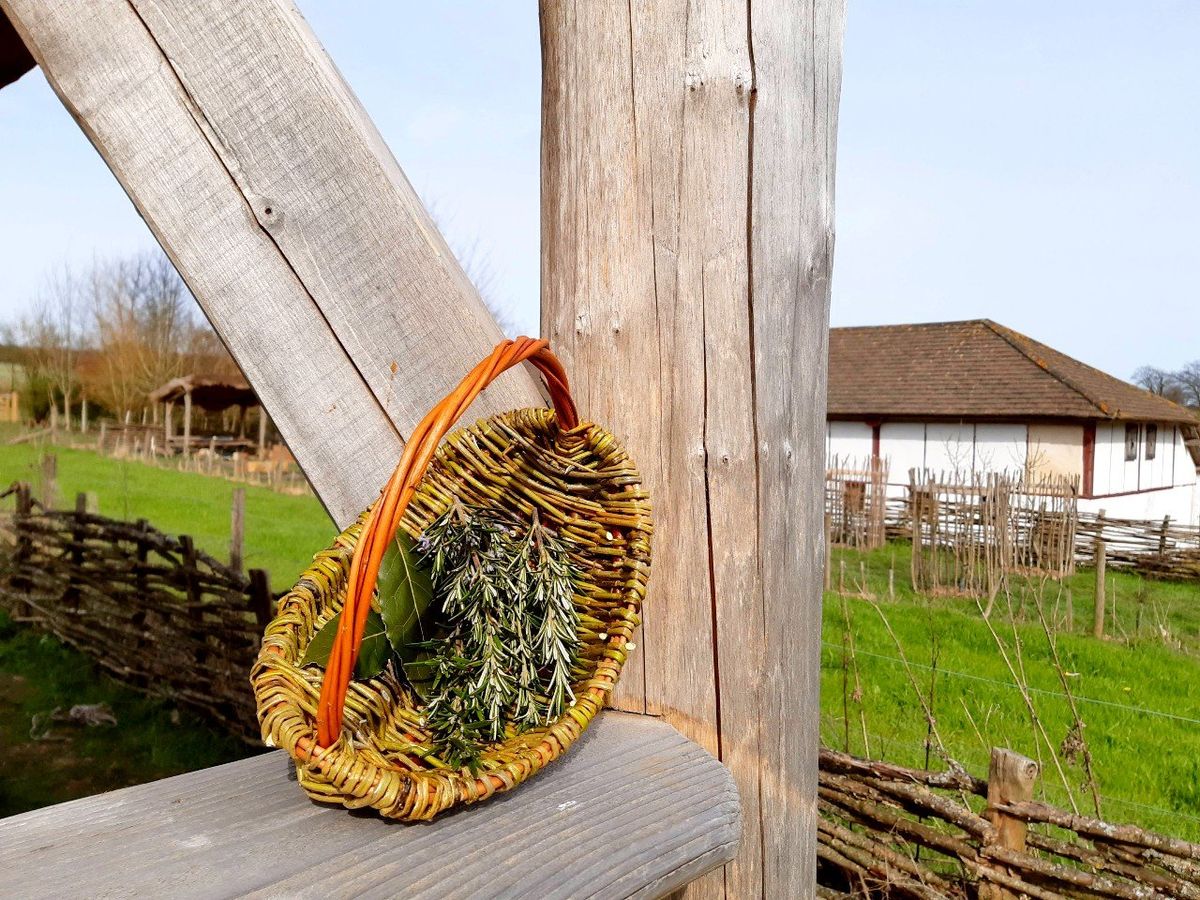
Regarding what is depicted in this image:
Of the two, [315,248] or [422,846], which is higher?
[315,248]

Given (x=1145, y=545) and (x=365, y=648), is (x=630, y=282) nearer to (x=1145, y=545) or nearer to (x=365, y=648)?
(x=365, y=648)

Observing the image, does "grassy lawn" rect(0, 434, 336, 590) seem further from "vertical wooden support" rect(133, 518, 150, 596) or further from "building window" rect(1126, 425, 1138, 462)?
"building window" rect(1126, 425, 1138, 462)

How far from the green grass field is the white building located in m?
8.46

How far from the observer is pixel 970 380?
20625 mm

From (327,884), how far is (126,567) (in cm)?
739

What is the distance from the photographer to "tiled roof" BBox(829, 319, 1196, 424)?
1880 cm


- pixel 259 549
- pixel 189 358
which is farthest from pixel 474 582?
pixel 189 358

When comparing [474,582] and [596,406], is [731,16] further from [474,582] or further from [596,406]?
[474,582]

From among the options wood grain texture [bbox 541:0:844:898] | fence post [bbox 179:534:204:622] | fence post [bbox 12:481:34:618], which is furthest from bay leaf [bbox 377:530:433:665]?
fence post [bbox 12:481:34:618]

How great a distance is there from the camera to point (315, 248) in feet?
3.44

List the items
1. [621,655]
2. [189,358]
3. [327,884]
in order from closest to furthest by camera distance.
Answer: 1. [327,884]
2. [621,655]
3. [189,358]

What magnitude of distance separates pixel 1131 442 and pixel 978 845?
800 inches

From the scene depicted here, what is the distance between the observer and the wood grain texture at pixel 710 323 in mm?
1114

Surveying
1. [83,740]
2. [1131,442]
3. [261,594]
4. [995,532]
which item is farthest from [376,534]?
[1131,442]
